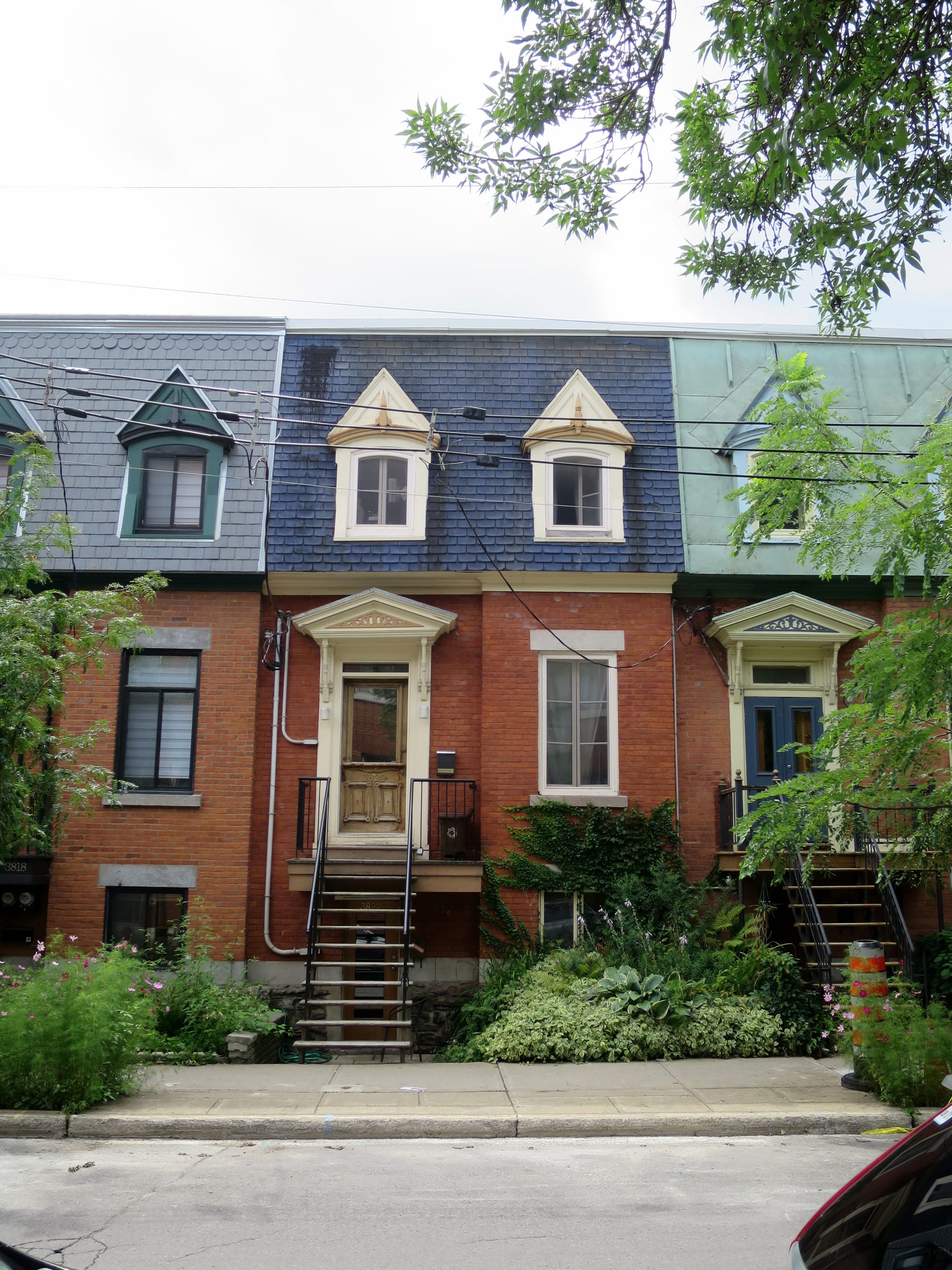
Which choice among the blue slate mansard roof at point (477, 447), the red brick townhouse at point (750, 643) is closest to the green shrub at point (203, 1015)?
the blue slate mansard roof at point (477, 447)

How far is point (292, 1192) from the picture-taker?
270 inches

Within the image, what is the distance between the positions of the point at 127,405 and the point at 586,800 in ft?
29.1

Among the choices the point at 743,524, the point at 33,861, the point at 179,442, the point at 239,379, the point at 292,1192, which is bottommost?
the point at 292,1192

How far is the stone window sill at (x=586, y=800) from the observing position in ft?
46.4

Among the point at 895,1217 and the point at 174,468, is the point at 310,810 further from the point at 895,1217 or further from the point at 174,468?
the point at 895,1217

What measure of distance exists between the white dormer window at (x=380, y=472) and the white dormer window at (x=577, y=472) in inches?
63.5

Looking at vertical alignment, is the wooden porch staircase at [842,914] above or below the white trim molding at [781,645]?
below

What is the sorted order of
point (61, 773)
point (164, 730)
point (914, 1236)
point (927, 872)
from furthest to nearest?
point (164, 730)
point (927, 872)
point (61, 773)
point (914, 1236)

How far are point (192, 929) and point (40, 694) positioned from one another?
5.24 meters

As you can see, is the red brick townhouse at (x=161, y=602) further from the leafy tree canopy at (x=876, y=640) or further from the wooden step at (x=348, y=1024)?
the leafy tree canopy at (x=876, y=640)

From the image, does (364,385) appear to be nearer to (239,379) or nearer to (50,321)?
(239,379)

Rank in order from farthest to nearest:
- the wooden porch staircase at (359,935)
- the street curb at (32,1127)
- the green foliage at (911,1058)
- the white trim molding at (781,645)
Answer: the white trim molding at (781,645)
the wooden porch staircase at (359,935)
the green foliage at (911,1058)
the street curb at (32,1127)

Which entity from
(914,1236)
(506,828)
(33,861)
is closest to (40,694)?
(33,861)

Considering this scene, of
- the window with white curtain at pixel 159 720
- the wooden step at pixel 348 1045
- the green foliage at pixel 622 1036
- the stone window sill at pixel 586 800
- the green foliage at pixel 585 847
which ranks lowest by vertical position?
the wooden step at pixel 348 1045
